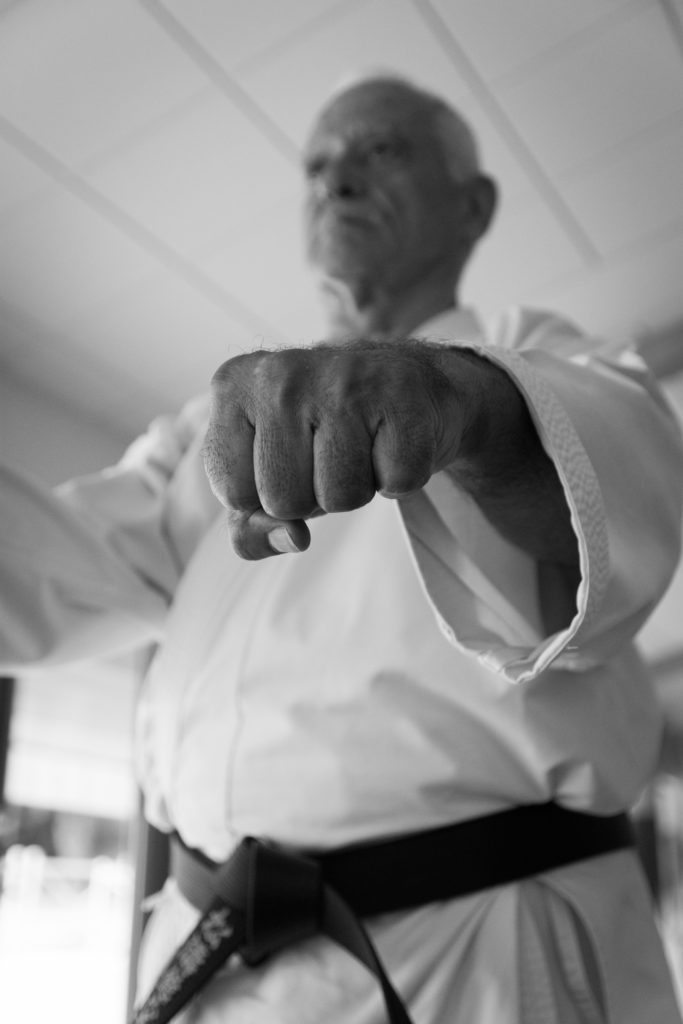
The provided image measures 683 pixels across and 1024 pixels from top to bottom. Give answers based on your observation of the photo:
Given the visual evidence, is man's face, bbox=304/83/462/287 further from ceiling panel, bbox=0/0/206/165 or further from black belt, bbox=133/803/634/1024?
ceiling panel, bbox=0/0/206/165

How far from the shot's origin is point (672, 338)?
11.4 feet

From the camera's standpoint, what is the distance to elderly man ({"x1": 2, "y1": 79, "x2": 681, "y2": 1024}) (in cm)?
37

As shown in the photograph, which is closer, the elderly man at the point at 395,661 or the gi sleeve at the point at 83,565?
the elderly man at the point at 395,661

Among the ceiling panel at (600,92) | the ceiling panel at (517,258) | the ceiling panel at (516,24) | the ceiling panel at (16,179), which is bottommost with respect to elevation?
the ceiling panel at (517,258)

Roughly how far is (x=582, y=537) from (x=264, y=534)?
A: 209 mm

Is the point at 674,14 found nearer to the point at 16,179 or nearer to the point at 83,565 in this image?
the point at 16,179

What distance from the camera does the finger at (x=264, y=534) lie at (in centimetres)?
35

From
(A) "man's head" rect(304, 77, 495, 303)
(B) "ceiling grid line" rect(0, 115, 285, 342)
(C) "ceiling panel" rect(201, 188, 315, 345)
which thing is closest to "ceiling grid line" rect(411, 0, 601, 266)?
(C) "ceiling panel" rect(201, 188, 315, 345)

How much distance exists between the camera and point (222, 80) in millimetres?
2199

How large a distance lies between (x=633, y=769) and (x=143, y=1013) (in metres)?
0.45

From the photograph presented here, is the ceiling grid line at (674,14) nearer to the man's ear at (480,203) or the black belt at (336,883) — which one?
the man's ear at (480,203)

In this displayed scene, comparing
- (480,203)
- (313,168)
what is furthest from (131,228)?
(480,203)

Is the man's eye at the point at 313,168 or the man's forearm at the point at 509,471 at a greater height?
the man's forearm at the point at 509,471

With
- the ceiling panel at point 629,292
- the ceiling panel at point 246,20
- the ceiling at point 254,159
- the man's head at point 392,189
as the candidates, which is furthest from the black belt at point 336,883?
the ceiling panel at point 629,292
